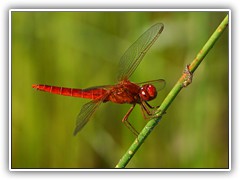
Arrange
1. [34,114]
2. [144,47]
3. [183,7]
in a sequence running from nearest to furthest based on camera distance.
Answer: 1. [144,47]
2. [183,7]
3. [34,114]

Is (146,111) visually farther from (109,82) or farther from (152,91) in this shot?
(109,82)

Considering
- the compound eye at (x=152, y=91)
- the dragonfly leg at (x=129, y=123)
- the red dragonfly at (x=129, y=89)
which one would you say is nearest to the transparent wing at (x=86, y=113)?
the red dragonfly at (x=129, y=89)

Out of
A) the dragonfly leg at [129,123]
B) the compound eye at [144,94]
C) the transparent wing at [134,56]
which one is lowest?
the dragonfly leg at [129,123]

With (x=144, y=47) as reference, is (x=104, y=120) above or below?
below

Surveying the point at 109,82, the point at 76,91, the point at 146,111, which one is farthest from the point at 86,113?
the point at 109,82

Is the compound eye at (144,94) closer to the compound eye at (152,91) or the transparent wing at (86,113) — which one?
the compound eye at (152,91)

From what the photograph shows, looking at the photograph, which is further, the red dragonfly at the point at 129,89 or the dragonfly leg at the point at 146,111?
the red dragonfly at the point at 129,89

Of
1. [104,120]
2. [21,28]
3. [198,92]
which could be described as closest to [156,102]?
[198,92]

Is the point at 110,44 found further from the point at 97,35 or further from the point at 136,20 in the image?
the point at 136,20
